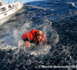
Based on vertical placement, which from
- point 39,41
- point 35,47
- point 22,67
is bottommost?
point 22,67

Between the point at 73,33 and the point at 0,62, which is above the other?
the point at 73,33

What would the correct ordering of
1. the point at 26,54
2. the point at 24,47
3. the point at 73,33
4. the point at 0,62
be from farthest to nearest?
the point at 73,33
the point at 24,47
the point at 26,54
the point at 0,62

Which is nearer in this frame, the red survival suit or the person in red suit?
the person in red suit

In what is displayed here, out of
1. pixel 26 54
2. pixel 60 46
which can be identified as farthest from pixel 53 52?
pixel 26 54

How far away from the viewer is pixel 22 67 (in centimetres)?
841

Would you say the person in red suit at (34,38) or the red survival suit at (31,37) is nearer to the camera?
the person in red suit at (34,38)

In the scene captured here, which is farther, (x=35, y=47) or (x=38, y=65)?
(x=35, y=47)

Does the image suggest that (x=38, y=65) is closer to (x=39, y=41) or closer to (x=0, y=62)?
(x=39, y=41)

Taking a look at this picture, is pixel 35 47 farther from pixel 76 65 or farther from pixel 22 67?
pixel 76 65

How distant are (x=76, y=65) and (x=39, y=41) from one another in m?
4.35

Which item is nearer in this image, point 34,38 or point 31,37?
point 34,38

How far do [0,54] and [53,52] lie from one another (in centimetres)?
599

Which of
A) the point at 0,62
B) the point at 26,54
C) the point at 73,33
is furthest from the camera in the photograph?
the point at 73,33

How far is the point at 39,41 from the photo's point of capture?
10.0 m
